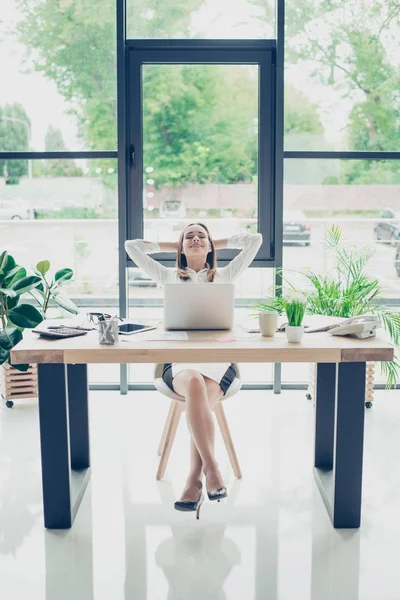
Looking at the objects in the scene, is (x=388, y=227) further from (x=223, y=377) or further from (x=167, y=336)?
(x=167, y=336)

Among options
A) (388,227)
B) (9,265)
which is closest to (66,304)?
→ (9,265)

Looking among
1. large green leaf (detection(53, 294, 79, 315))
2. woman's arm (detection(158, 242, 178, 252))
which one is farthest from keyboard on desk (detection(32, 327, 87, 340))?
large green leaf (detection(53, 294, 79, 315))

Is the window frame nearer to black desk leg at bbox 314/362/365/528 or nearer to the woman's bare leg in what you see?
the woman's bare leg

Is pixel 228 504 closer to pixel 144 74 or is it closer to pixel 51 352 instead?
pixel 51 352

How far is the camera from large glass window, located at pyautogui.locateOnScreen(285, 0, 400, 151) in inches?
185

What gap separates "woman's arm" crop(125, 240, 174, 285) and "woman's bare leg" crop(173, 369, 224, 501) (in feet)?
3.27

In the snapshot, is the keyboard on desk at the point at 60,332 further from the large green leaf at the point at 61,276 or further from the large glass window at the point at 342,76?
the large glass window at the point at 342,76

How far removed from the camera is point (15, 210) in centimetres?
493

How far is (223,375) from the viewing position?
323 cm

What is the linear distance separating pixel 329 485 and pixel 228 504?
448 millimetres

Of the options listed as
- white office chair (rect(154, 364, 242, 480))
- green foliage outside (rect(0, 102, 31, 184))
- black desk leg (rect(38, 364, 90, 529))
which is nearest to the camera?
black desk leg (rect(38, 364, 90, 529))

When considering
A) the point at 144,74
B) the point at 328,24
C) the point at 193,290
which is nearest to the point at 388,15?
the point at 328,24

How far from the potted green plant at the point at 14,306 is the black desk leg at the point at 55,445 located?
148 centimetres

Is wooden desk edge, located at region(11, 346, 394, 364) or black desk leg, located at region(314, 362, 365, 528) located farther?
black desk leg, located at region(314, 362, 365, 528)
